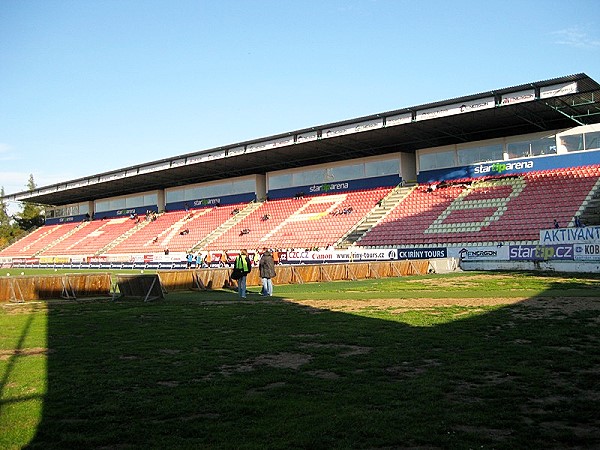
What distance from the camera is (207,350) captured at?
10016 millimetres

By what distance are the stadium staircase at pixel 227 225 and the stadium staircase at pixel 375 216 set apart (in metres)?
16.7

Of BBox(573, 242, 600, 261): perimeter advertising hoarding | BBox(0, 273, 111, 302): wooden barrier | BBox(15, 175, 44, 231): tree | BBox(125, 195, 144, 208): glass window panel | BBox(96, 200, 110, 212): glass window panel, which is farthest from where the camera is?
BBox(15, 175, 44, 231): tree

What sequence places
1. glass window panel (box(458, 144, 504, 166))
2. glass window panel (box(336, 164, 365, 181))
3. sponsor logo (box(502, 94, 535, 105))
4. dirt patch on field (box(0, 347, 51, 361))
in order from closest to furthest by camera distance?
dirt patch on field (box(0, 347, 51, 361))
sponsor logo (box(502, 94, 535, 105))
glass window panel (box(458, 144, 504, 166))
glass window panel (box(336, 164, 365, 181))

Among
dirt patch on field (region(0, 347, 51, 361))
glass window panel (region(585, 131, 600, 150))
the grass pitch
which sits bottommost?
the grass pitch

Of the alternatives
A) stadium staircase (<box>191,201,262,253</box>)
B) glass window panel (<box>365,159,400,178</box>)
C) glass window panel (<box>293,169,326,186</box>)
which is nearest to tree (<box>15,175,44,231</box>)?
stadium staircase (<box>191,201,262,253</box>)

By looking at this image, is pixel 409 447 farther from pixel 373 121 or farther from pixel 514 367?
pixel 373 121

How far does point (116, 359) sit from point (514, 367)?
628 cm

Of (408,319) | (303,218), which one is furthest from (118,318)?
(303,218)

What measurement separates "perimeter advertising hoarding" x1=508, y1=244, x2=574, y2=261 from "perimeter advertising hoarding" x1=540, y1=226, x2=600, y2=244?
328 millimetres

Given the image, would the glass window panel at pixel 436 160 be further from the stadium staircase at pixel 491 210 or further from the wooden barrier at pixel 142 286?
the wooden barrier at pixel 142 286

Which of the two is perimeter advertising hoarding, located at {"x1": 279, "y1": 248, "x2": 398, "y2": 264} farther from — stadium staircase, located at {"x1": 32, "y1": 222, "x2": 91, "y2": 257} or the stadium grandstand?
stadium staircase, located at {"x1": 32, "y1": 222, "x2": 91, "y2": 257}

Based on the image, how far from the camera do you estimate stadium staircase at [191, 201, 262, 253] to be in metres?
57.5

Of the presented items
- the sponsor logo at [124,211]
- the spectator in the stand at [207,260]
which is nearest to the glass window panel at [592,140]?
the spectator in the stand at [207,260]

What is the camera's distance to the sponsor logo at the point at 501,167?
42188 mm
